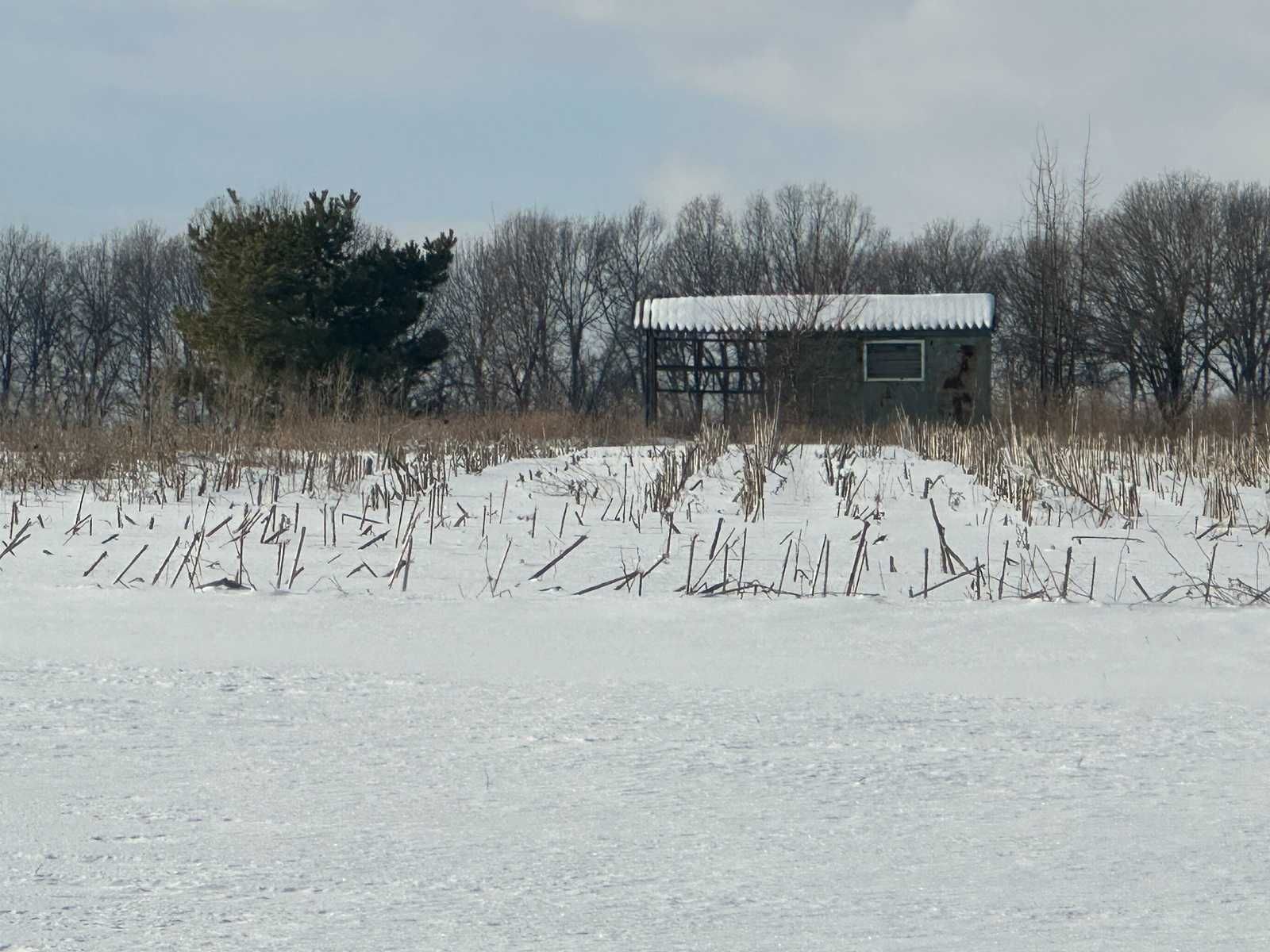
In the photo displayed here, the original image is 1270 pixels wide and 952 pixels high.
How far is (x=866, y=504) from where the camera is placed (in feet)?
26.2

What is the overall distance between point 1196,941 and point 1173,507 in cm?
674

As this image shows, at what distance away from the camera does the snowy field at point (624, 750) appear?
77.9 inches

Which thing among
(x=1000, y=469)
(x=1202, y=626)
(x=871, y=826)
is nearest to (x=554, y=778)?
(x=871, y=826)

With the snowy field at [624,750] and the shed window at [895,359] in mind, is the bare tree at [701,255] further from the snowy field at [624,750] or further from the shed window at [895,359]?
the snowy field at [624,750]

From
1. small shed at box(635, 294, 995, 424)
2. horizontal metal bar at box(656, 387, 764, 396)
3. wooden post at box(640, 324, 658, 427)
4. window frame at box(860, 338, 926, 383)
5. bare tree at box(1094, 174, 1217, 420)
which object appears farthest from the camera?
bare tree at box(1094, 174, 1217, 420)

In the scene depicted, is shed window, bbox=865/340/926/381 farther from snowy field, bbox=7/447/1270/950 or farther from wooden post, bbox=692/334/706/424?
snowy field, bbox=7/447/1270/950

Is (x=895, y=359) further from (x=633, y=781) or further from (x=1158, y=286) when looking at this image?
(x=633, y=781)

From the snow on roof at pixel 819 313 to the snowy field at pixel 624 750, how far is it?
18247 millimetres

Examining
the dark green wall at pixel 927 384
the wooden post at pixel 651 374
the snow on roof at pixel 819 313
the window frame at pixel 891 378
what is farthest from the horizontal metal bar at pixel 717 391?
the window frame at pixel 891 378

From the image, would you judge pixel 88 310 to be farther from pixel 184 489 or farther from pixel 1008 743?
pixel 1008 743

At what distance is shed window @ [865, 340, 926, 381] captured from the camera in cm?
2559

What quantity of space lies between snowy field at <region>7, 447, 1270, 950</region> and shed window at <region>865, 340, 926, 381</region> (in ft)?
64.8

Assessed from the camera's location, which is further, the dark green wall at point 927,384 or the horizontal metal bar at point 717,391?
the dark green wall at point 927,384

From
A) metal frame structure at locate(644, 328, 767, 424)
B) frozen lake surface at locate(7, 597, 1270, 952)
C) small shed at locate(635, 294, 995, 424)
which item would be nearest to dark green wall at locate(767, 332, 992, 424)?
small shed at locate(635, 294, 995, 424)
